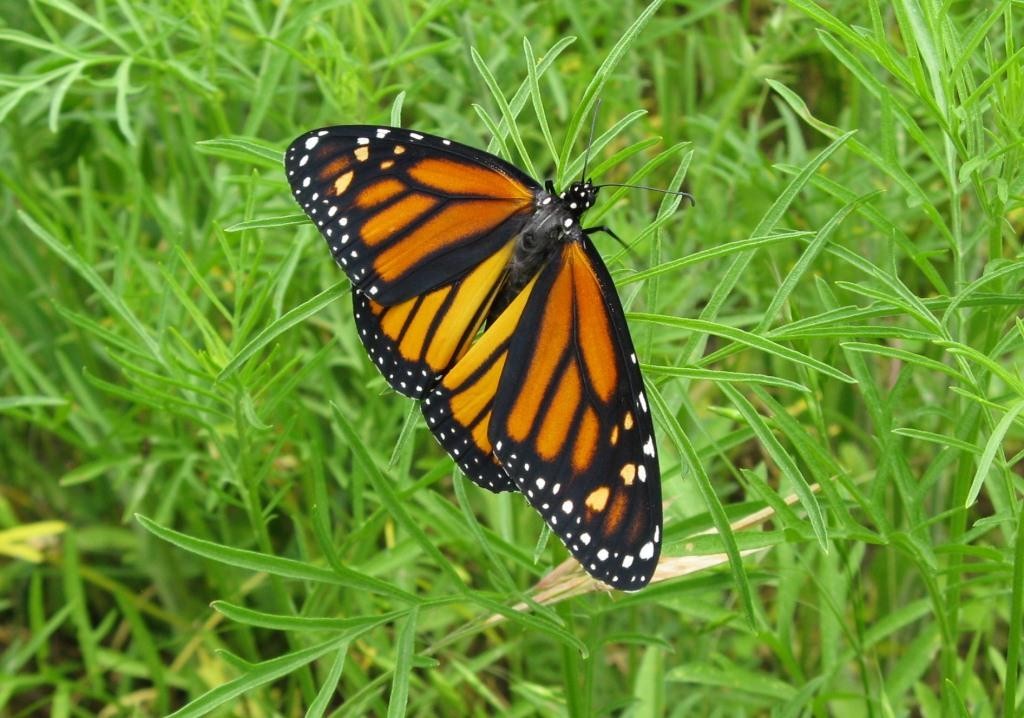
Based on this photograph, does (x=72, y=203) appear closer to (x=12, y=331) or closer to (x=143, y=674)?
(x=12, y=331)

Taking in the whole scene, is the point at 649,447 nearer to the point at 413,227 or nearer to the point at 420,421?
the point at 413,227

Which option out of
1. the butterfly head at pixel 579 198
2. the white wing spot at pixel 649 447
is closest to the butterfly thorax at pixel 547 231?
the butterfly head at pixel 579 198

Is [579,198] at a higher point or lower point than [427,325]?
higher

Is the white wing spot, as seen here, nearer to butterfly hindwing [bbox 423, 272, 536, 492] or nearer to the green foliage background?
the green foliage background

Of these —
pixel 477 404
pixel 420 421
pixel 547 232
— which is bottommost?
pixel 420 421

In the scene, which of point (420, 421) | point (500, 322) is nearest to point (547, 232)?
point (500, 322)

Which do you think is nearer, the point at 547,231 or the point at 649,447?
the point at 649,447

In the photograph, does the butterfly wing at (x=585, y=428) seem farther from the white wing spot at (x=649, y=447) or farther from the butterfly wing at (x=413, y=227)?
the butterfly wing at (x=413, y=227)
